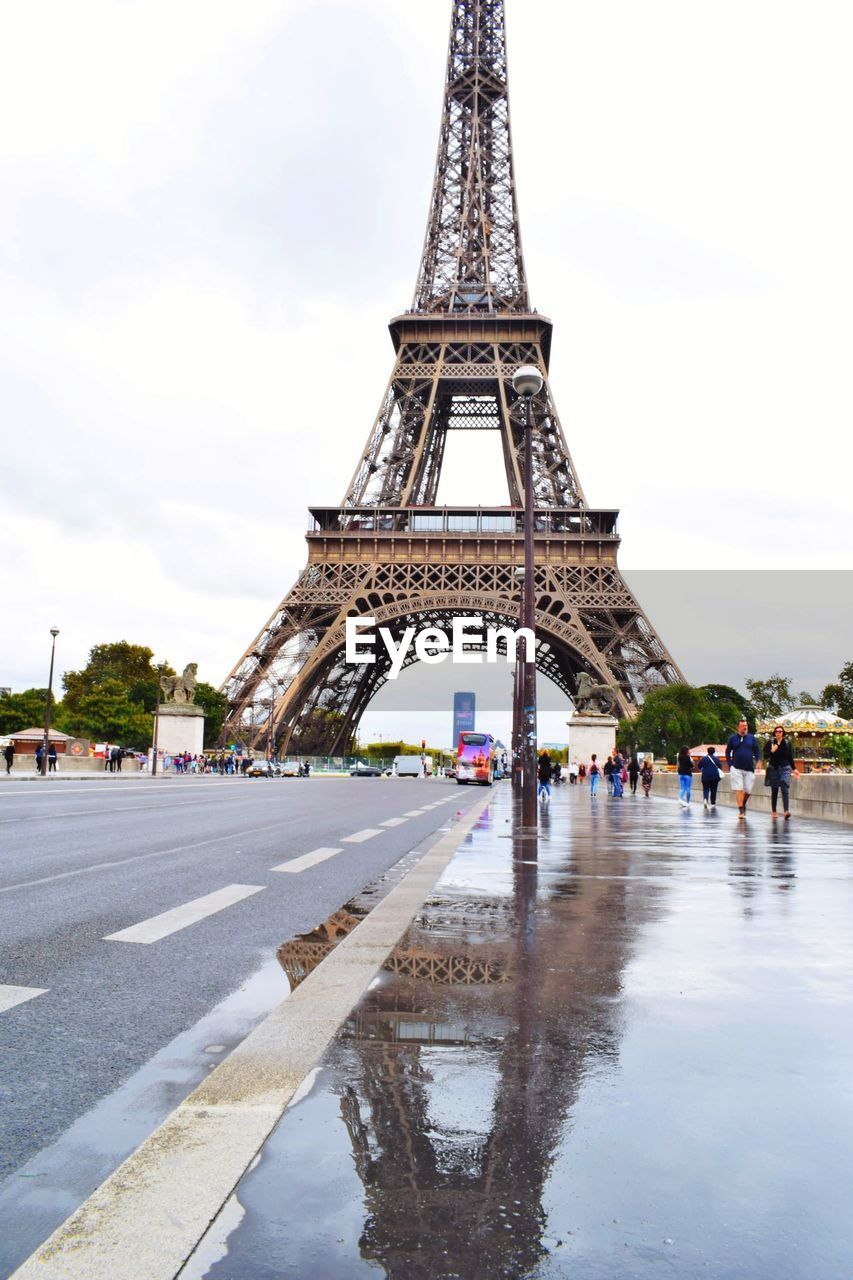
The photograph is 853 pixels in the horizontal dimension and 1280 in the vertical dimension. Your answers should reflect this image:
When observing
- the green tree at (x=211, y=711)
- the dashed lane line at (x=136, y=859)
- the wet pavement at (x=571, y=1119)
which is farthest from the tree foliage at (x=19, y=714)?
the wet pavement at (x=571, y=1119)

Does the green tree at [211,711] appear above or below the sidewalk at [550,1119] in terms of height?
above

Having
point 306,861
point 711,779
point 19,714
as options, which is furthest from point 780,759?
point 19,714

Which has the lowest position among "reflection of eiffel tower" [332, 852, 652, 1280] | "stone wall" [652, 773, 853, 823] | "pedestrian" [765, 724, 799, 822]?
"reflection of eiffel tower" [332, 852, 652, 1280]

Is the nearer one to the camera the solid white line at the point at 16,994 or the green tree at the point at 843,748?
the solid white line at the point at 16,994

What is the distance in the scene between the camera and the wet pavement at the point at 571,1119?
2.33 m

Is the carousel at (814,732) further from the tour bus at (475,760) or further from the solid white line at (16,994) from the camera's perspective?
the solid white line at (16,994)

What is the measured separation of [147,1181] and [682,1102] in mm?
1580

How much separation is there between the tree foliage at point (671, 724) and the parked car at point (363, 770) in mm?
18266

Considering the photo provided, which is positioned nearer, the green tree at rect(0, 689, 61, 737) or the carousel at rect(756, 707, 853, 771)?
the carousel at rect(756, 707, 853, 771)

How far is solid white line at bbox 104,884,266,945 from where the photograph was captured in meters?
6.51

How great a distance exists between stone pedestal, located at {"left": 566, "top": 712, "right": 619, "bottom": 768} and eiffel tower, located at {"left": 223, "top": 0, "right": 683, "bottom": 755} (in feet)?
4.47

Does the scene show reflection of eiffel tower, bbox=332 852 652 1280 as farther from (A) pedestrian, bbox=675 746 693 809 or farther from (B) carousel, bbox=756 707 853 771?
(B) carousel, bbox=756 707 853 771

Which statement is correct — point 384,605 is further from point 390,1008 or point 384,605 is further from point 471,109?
point 390,1008

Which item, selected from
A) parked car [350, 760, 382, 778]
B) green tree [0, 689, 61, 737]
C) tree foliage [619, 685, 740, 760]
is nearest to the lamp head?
tree foliage [619, 685, 740, 760]
